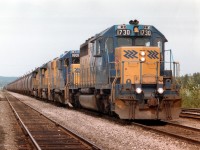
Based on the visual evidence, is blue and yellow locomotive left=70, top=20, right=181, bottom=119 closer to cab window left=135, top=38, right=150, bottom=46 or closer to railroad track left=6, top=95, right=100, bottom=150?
cab window left=135, top=38, right=150, bottom=46

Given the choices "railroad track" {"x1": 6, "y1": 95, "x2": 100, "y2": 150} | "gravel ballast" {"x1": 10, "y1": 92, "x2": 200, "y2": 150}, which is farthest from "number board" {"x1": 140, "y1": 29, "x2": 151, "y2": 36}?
"railroad track" {"x1": 6, "y1": 95, "x2": 100, "y2": 150}

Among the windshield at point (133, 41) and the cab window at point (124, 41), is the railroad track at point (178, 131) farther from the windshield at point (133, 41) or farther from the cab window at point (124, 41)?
the cab window at point (124, 41)

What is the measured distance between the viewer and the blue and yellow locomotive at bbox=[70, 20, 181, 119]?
13.4 meters

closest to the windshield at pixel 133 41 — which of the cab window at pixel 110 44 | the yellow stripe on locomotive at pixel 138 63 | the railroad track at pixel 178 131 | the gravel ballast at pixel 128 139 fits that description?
the cab window at pixel 110 44

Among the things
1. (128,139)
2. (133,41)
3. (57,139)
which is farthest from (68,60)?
(128,139)

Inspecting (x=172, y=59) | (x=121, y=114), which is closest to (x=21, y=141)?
(x=121, y=114)

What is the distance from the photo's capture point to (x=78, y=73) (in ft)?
71.1

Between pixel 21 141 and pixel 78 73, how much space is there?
1172cm

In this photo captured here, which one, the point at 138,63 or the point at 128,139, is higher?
the point at 138,63

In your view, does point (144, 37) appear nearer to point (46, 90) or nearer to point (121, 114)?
point (121, 114)

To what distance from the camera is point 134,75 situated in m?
14.4

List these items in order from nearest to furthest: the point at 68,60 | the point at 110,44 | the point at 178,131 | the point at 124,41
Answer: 1. the point at 178,131
2. the point at 124,41
3. the point at 110,44
4. the point at 68,60

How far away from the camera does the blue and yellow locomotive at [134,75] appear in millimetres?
13406

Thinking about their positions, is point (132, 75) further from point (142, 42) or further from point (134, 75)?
point (142, 42)
